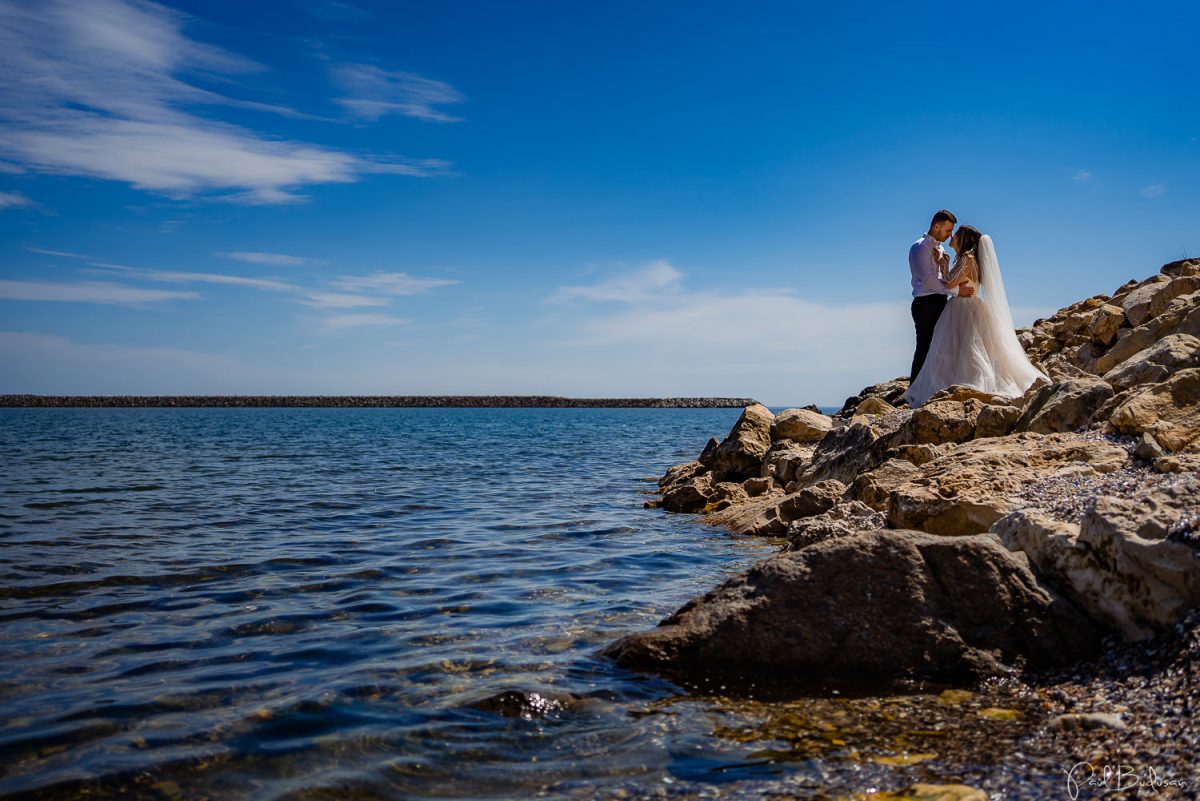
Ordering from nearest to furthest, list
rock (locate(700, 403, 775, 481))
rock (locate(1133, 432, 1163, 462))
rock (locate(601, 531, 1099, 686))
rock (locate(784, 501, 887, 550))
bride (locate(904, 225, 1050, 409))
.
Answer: rock (locate(601, 531, 1099, 686)), rock (locate(1133, 432, 1163, 462)), rock (locate(784, 501, 887, 550)), bride (locate(904, 225, 1050, 409)), rock (locate(700, 403, 775, 481))

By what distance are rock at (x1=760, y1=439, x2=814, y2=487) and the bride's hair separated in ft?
13.2

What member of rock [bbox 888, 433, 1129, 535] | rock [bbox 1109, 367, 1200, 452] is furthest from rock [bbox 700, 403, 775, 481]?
rock [bbox 1109, 367, 1200, 452]

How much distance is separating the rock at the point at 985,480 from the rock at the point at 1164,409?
343mm

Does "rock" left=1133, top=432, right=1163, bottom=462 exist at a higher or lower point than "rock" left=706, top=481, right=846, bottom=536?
higher

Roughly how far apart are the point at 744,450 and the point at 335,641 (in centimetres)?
986

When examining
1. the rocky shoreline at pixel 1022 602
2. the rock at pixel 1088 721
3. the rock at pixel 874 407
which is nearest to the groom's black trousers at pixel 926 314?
the rock at pixel 874 407

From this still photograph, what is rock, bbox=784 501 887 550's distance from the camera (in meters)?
7.70

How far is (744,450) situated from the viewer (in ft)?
49.2

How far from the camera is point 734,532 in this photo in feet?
37.7

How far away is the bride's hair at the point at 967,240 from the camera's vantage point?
530 inches

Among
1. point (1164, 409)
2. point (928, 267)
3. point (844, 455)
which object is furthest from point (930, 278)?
point (1164, 409)

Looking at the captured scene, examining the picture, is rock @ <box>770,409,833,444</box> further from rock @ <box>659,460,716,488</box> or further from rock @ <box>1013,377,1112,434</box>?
rock @ <box>1013,377,1112,434</box>

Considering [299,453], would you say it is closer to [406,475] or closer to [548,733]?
[406,475]

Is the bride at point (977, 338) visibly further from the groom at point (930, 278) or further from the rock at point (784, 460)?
the rock at point (784, 460)
